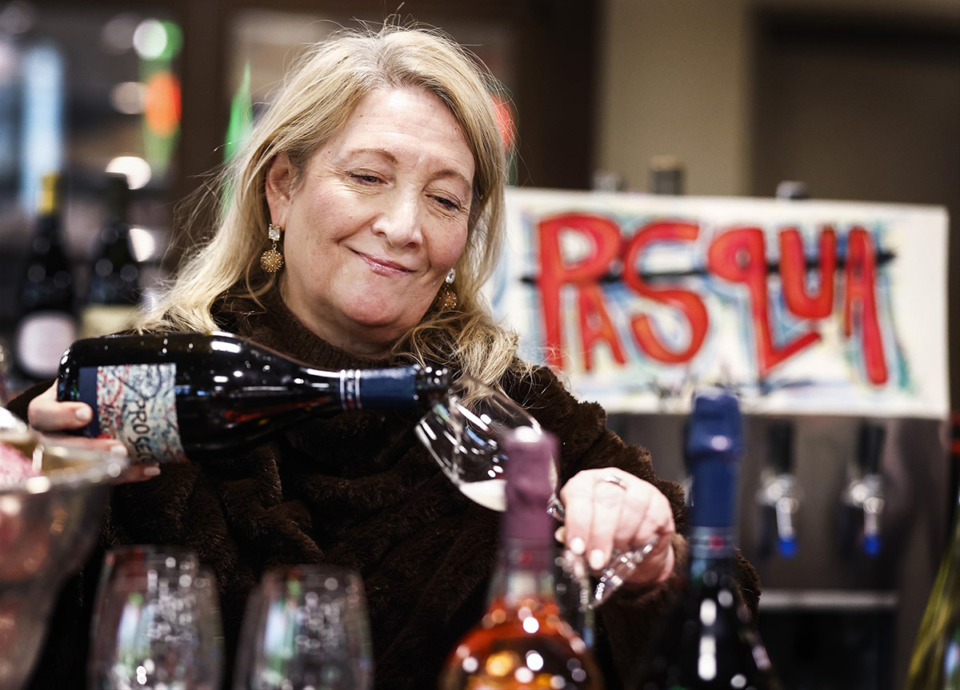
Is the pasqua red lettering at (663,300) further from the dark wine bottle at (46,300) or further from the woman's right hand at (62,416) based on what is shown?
the woman's right hand at (62,416)

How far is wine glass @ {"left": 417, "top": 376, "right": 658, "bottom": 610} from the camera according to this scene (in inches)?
33.4

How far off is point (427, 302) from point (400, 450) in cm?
17

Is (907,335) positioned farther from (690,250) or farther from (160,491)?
(160,491)

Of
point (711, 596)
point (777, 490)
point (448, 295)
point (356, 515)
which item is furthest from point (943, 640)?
point (777, 490)

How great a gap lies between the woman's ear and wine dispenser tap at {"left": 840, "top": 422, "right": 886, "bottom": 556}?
1305 mm

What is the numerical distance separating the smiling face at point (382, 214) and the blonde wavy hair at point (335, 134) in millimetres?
23

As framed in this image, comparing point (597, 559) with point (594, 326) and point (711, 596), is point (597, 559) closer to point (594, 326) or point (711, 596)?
point (711, 596)

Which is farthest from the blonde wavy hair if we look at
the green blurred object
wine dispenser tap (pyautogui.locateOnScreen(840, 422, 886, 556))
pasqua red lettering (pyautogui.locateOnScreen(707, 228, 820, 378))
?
the green blurred object

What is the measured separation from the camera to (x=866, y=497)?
7.26 feet

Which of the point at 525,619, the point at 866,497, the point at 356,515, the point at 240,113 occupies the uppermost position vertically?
the point at 240,113

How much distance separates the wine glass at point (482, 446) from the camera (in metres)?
0.85

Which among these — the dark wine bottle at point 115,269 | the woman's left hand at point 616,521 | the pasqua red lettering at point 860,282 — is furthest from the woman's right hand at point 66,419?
the dark wine bottle at point 115,269

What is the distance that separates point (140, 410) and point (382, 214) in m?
0.49

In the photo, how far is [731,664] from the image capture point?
67 centimetres
